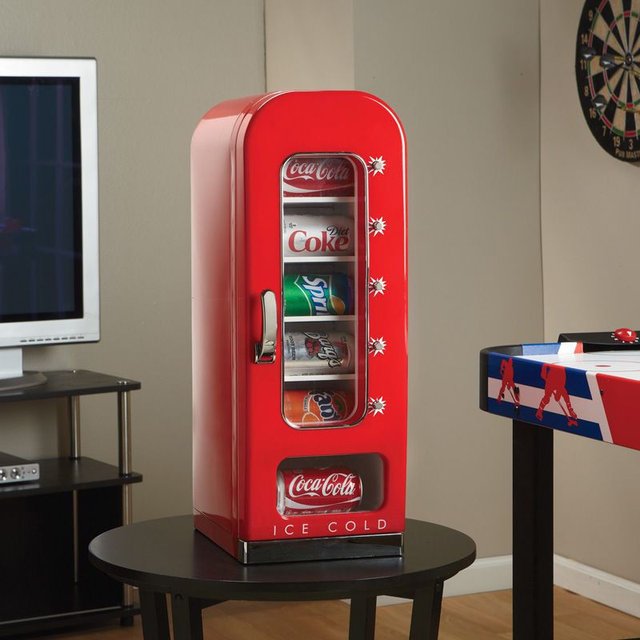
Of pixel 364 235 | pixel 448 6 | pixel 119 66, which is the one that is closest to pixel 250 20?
pixel 119 66

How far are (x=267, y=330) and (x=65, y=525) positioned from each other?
1.91 meters

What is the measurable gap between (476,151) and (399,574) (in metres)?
2.04

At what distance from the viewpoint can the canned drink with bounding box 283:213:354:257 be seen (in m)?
1.89

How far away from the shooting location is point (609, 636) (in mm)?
3193

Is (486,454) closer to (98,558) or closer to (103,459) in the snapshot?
(103,459)

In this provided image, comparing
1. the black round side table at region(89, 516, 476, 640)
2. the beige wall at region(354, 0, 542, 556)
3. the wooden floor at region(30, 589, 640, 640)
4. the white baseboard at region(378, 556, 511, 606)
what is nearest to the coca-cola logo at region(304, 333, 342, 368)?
the black round side table at region(89, 516, 476, 640)

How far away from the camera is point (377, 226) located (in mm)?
1883

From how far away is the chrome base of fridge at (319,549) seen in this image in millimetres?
1818

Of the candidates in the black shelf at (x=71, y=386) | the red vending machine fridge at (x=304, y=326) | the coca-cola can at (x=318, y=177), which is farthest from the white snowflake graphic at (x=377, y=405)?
the black shelf at (x=71, y=386)

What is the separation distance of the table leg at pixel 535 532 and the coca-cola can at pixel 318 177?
60 cm

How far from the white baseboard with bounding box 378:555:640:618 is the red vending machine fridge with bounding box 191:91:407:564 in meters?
1.64

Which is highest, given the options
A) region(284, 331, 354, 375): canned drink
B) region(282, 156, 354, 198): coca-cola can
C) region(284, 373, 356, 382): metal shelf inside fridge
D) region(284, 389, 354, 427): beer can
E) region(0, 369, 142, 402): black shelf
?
region(282, 156, 354, 198): coca-cola can

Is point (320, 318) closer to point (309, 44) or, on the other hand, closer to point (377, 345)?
point (377, 345)

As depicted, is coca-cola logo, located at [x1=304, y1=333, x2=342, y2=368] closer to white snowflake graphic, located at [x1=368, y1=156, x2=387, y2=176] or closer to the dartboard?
white snowflake graphic, located at [x1=368, y1=156, x2=387, y2=176]
